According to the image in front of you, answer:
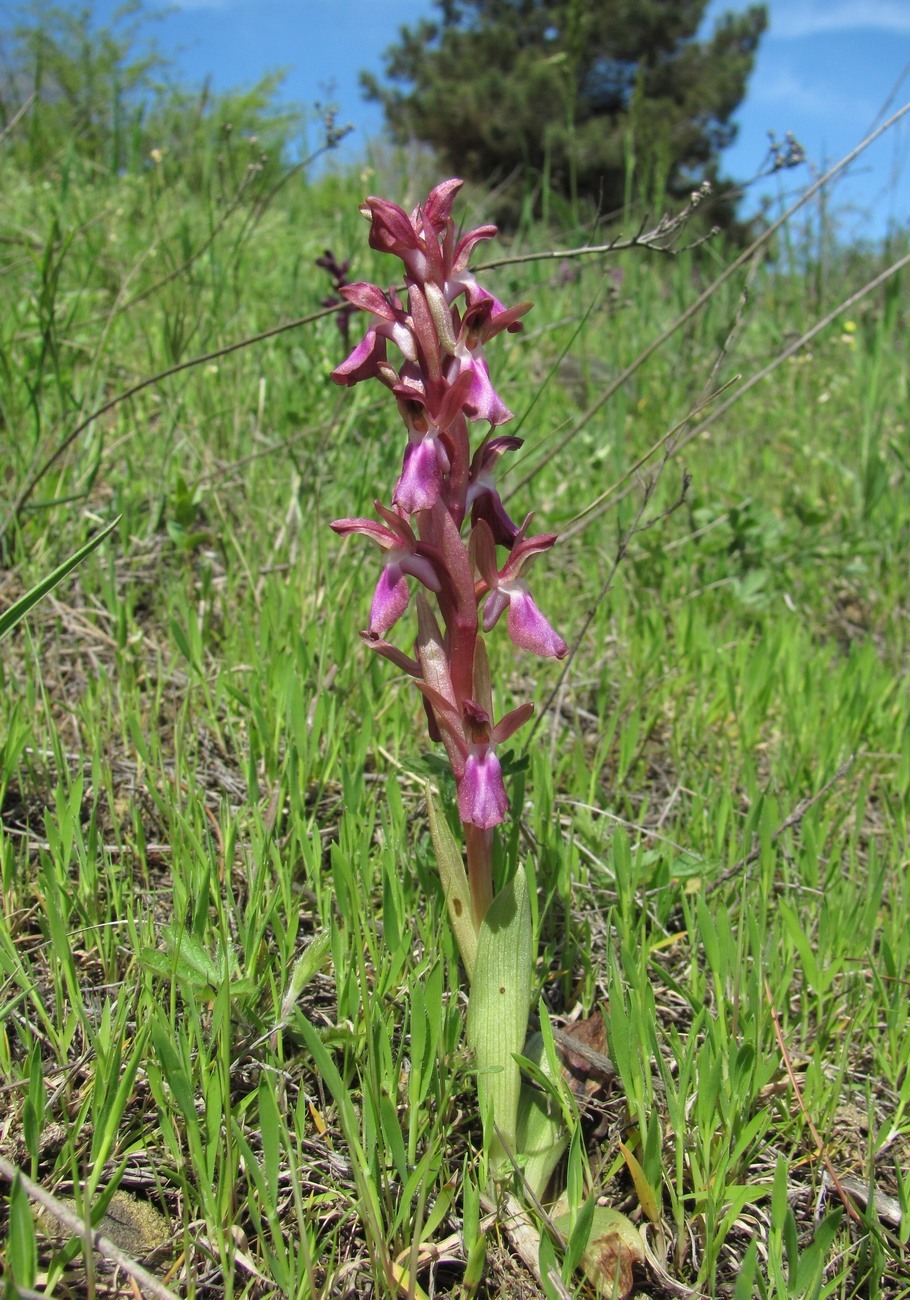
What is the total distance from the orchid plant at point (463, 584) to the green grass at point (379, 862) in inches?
3.4

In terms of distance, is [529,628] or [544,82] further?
[544,82]

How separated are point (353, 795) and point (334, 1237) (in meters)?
0.69

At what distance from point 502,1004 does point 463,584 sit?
1.97 ft

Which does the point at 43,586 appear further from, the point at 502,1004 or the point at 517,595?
the point at 502,1004

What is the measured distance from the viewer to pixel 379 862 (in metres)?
1.66

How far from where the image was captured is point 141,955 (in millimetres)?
1304

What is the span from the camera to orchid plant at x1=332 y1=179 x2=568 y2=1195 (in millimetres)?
1266

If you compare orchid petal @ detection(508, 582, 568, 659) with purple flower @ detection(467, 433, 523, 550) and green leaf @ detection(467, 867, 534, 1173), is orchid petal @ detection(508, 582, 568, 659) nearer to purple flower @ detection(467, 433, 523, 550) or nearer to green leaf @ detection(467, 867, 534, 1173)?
purple flower @ detection(467, 433, 523, 550)

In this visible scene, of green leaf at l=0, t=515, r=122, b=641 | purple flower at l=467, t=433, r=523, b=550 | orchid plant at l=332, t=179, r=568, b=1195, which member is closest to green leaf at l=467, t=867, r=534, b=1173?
orchid plant at l=332, t=179, r=568, b=1195

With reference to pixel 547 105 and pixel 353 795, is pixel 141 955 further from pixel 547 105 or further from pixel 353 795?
pixel 547 105

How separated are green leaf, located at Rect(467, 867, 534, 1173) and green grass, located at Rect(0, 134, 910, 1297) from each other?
0.19 feet

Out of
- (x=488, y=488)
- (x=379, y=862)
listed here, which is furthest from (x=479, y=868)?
(x=488, y=488)

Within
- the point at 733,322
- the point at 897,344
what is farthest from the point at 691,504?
the point at 897,344

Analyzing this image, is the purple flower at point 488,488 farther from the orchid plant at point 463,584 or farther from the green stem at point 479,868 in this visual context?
the green stem at point 479,868
